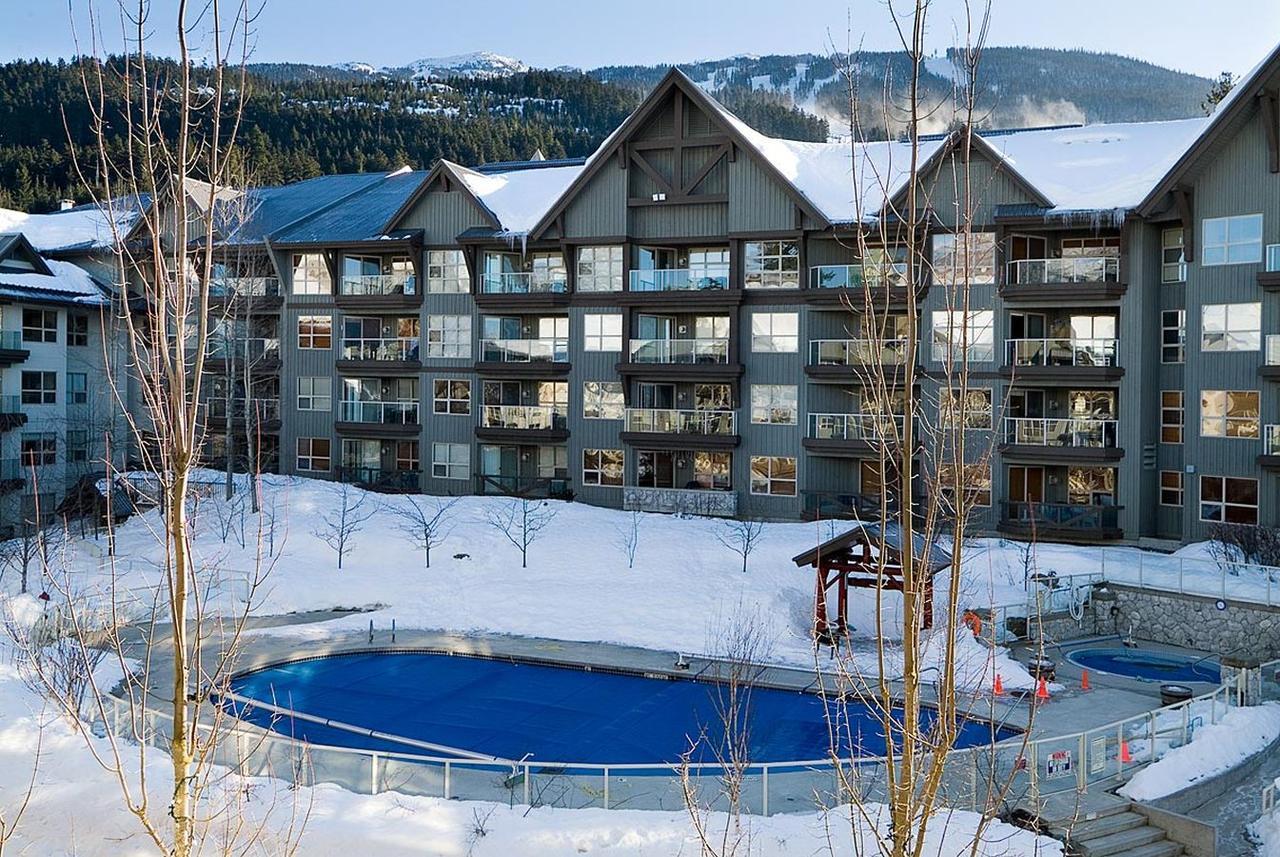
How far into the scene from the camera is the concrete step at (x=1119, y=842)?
15.0 metres

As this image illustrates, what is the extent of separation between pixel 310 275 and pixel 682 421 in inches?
685

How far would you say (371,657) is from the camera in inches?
976

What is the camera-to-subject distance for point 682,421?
3812 centimetres

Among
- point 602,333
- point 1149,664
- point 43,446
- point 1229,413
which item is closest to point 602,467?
point 602,333

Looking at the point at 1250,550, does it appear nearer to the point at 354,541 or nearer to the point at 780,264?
the point at 780,264

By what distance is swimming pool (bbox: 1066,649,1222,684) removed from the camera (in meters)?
23.9

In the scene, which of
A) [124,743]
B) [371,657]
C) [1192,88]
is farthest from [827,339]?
[1192,88]

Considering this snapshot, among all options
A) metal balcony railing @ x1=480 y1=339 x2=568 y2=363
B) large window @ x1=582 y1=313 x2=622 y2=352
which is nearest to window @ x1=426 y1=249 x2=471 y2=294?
metal balcony railing @ x1=480 y1=339 x2=568 y2=363

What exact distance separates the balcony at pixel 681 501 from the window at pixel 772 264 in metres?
7.38

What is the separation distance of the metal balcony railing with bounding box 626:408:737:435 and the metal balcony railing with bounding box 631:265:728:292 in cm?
434

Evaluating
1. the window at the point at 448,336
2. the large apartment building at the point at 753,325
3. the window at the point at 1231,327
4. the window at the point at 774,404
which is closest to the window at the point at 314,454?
the large apartment building at the point at 753,325

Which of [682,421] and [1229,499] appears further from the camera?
[682,421]

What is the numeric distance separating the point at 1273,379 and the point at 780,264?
50.3 feet

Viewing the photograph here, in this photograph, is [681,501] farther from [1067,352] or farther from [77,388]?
→ [77,388]
